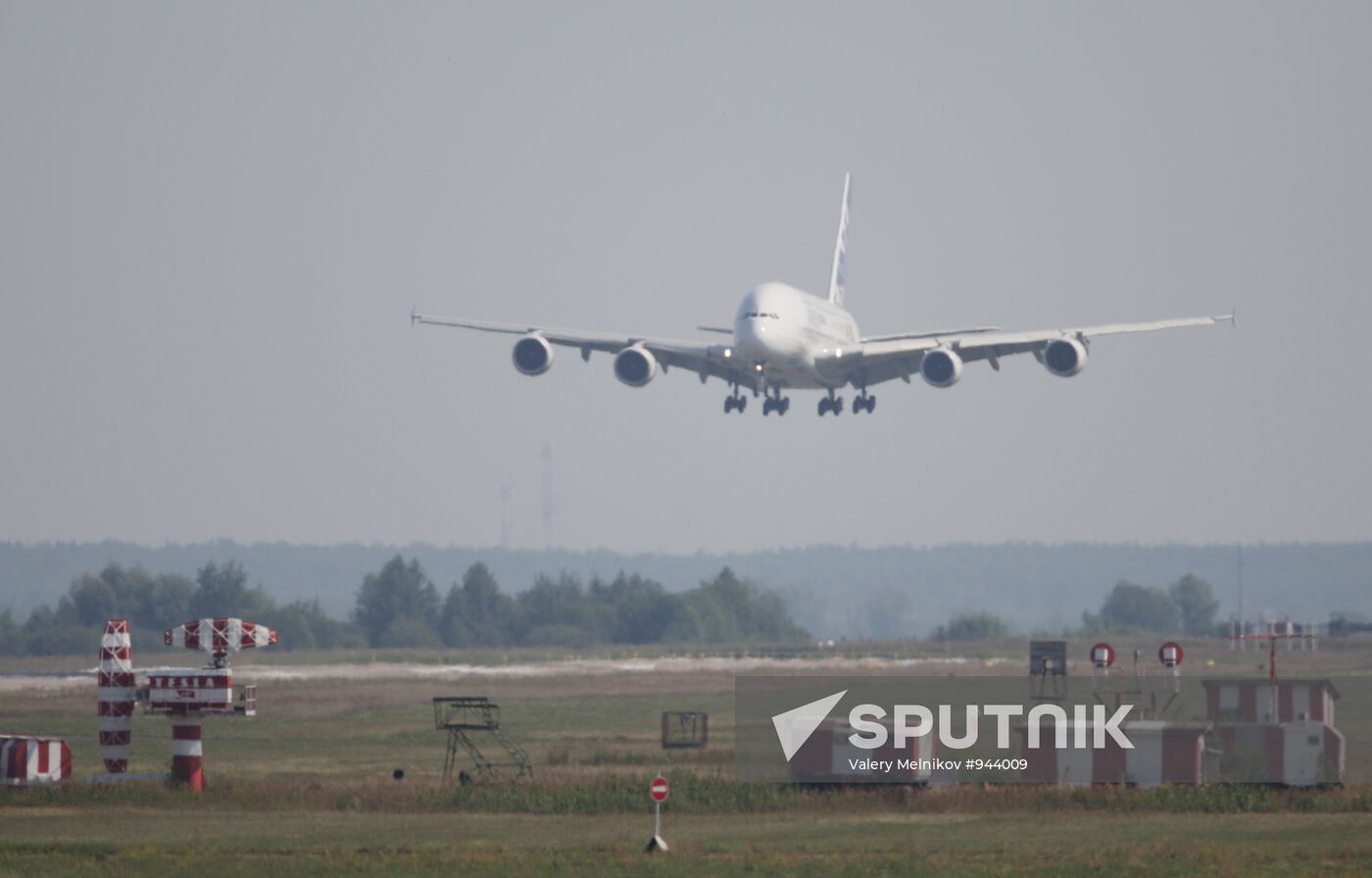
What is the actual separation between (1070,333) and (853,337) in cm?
1180

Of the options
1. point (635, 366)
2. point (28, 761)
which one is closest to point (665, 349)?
point (635, 366)

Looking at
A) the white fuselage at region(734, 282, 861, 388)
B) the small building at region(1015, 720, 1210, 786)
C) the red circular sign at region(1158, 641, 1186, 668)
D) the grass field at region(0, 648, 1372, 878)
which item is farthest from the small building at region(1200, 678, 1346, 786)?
the white fuselage at region(734, 282, 861, 388)

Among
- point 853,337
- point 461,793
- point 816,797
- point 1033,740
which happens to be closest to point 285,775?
point 461,793

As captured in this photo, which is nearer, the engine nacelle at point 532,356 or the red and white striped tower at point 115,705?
the red and white striped tower at point 115,705

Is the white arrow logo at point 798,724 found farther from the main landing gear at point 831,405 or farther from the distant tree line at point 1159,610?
the distant tree line at point 1159,610

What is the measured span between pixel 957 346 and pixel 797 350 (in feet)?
19.7

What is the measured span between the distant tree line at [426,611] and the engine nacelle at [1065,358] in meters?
45.6

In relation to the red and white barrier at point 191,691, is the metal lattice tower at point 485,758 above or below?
below

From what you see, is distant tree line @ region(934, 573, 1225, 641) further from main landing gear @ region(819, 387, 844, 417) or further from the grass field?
the grass field

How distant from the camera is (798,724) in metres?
33.1

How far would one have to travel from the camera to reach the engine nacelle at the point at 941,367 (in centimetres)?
6122

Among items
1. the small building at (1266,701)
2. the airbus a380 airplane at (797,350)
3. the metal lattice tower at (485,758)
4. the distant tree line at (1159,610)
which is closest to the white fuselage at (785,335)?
the airbus a380 airplane at (797,350)

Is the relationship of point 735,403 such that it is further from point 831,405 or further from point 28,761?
point 28,761

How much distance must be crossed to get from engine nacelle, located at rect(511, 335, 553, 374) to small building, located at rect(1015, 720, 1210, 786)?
31647 millimetres
